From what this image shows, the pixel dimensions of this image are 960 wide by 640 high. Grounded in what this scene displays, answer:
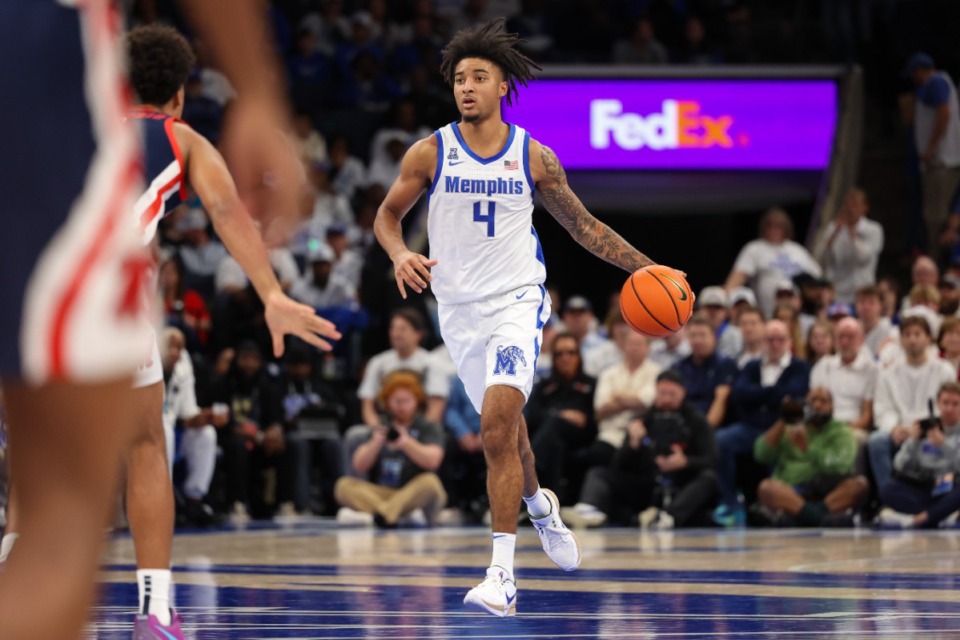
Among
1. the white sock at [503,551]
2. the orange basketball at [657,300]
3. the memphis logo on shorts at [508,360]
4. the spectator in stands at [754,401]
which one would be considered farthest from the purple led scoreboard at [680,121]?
the white sock at [503,551]

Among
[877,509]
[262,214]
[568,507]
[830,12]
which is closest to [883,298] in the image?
[877,509]

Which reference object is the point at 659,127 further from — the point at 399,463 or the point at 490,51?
the point at 490,51

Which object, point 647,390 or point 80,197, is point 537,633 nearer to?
point 80,197

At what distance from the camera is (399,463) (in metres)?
12.5

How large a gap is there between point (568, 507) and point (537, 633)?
287 inches

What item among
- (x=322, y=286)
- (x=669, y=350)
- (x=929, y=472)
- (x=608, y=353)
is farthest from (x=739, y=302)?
(x=322, y=286)

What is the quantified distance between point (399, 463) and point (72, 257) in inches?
409

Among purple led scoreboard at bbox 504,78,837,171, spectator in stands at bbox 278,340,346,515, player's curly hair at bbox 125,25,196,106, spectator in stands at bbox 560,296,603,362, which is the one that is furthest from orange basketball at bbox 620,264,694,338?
purple led scoreboard at bbox 504,78,837,171

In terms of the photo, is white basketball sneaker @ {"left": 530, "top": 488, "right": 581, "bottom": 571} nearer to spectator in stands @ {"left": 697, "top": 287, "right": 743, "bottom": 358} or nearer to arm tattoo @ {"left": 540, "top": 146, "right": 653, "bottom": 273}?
arm tattoo @ {"left": 540, "top": 146, "right": 653, "bottom": 273}

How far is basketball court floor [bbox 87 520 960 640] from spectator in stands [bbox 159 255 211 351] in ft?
8.26

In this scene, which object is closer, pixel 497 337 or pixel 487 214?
pixel 497 337

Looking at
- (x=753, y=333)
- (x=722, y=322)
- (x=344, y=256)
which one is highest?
(x=344, y=256)

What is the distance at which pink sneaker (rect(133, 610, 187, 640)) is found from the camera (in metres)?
4.84

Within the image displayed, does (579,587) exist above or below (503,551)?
below
